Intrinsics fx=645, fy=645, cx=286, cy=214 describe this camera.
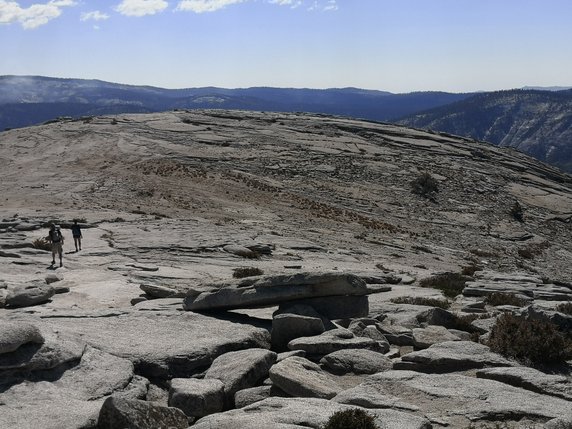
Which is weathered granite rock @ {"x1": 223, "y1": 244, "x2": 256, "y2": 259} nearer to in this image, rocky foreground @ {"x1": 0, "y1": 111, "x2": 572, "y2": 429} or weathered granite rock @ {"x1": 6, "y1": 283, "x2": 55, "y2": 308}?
rocky foreground @ {"x1": 0, "y1": 111, "x2": 572, "y2": 429}

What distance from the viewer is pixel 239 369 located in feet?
39.7

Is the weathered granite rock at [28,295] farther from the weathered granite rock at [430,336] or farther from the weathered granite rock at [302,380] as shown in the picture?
the weathered granite rock at [430,336]

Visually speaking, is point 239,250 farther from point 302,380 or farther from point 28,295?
point 302,380

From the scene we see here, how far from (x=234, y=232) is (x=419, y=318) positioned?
19.0m

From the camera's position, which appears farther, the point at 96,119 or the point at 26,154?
the point at 96,119

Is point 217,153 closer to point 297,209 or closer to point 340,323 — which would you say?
point 297,209

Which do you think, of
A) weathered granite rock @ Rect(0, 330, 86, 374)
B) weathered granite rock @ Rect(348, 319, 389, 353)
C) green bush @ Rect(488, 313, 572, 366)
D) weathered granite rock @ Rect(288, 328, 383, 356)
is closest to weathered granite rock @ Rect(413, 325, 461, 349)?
weathered granite rock @ Rect(348, 319, 389, 353)

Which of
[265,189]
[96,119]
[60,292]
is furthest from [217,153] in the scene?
[60,292]

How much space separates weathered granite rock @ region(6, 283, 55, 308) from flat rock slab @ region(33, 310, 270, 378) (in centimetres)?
256

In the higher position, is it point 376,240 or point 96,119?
point 96,119

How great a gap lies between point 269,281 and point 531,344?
6633 mm

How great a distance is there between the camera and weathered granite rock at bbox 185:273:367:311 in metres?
16.7

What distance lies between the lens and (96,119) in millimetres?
79125

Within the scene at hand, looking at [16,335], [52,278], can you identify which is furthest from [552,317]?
[52,278]
